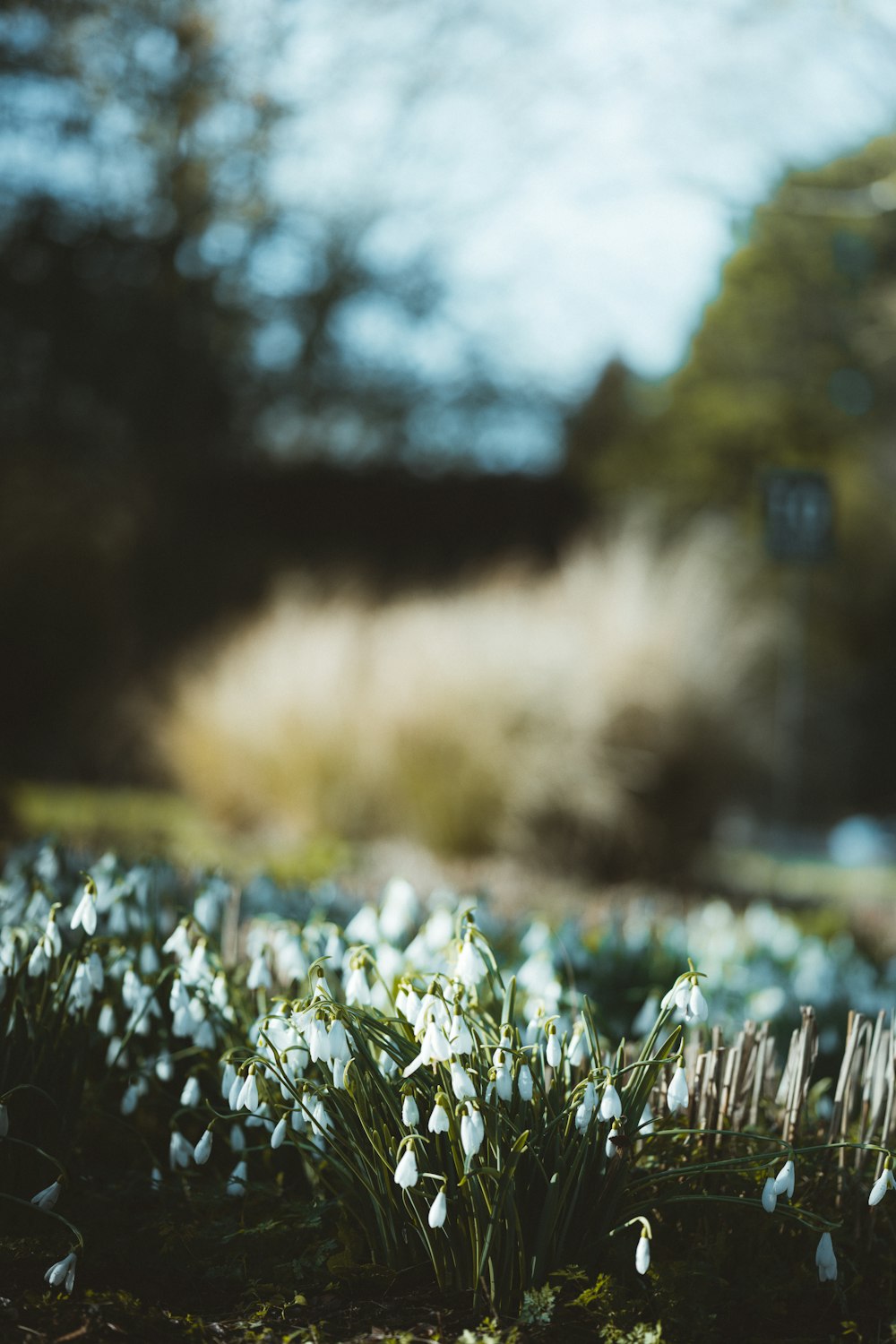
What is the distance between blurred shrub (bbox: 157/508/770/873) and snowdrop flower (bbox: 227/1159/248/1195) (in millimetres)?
4050

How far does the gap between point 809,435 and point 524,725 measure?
14.1m

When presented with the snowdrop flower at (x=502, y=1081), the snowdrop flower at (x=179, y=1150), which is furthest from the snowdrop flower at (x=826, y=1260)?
the snowdrop flower at (x=179, y=1150)

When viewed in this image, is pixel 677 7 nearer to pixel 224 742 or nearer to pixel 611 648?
pixel 611 648

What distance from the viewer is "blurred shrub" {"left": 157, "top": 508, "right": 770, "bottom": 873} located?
5.97 m

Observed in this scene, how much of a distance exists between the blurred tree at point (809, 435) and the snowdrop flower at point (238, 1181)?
1218 cm

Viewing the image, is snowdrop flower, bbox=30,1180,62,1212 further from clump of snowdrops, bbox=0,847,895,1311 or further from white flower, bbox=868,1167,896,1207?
white flower, bbox=868,1167,896,1207

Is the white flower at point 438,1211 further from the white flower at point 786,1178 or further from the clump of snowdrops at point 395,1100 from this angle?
the white flower at point 786,1178

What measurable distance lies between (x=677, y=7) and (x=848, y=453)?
13063 millimetres

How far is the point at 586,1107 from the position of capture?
1.61 meters

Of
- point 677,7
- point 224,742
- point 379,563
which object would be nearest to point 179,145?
point 677,7

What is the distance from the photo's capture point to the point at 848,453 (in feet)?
60.3

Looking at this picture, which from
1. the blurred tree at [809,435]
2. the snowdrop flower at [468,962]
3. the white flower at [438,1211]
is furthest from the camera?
the blurred tree at [809,435]

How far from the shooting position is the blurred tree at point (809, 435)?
14586 millimetres

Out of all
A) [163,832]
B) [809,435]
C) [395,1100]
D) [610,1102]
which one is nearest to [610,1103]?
[610,1102]
